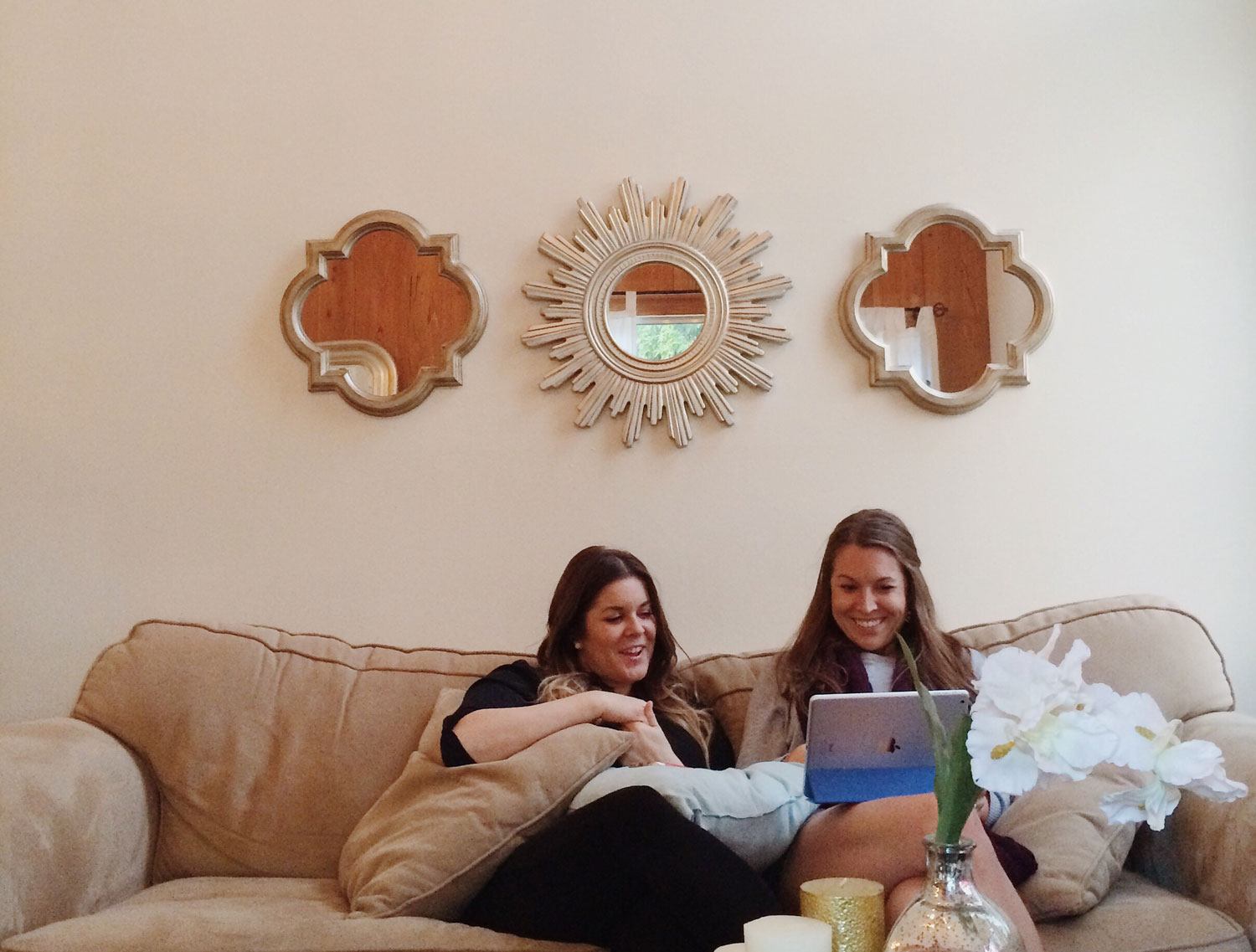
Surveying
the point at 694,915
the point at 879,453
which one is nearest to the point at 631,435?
the point at 879,453

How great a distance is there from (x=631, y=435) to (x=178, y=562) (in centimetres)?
111

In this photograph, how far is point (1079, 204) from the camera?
2.52 meters

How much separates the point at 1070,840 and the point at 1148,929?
0.17 metres

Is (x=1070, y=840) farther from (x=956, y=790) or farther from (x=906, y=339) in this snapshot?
(x=906, y=339)

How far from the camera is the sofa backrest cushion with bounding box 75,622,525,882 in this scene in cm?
197

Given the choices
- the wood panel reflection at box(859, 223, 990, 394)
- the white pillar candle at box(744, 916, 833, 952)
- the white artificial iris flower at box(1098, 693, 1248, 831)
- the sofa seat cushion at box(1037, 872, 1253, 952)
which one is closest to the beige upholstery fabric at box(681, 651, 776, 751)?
the sofa seat cushion at box(1037, 872, 1253, 952)

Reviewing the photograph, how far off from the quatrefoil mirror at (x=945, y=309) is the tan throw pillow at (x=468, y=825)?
1227mm

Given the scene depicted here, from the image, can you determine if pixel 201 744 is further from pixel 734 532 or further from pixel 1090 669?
pixel 1090 669

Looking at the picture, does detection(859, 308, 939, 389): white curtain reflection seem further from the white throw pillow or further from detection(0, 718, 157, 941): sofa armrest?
detection(0, 718, 157, 941): sofa armrest

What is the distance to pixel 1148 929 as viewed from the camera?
145 centimetres

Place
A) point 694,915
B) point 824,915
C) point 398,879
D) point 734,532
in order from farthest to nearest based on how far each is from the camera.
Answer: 1. point 734,532
2. point 398,879
3. point 694,915
4. point 824,915

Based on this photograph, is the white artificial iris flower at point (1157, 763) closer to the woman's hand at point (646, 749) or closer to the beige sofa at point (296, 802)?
the beige sofa at point (296, 802)

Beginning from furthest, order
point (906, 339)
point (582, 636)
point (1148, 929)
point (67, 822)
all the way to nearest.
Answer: point (906, 339) < point (582, 636) < point (67, 822) < point (1148, 929)

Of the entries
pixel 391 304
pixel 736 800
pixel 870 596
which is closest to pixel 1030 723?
pixel 736 800
